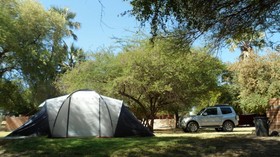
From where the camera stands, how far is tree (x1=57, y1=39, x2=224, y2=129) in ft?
75.5

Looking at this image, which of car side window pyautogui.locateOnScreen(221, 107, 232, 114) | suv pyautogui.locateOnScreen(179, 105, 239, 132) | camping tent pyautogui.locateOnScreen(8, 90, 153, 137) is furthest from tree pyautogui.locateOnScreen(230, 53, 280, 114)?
camping tent pyautogui.locateOnScreen(8, 90, 153, 137)

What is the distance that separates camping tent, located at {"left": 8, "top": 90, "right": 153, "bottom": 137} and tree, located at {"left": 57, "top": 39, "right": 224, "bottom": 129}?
20.9 ft

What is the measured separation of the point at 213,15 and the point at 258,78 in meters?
23.2

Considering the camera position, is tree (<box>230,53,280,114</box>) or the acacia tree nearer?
the acacia tree

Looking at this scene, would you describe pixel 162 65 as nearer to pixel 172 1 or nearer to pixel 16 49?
pixel 16 49

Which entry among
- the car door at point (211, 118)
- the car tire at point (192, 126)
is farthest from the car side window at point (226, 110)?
the car tire at point (192, 126)

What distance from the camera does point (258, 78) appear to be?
3219 centimetres

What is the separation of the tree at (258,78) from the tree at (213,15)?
21.2m

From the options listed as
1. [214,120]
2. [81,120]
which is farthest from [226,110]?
[81,120]

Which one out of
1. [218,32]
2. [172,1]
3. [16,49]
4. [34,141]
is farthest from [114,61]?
[172,1]

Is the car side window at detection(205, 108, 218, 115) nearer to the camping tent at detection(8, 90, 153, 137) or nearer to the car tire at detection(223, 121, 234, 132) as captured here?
the car tire at detection(223, 121, 234, 132)

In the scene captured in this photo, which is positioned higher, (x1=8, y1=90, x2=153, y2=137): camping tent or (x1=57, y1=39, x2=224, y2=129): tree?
(x1=57, y1=39, x2=224, y2=129): tree

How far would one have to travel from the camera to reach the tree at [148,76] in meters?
23.0

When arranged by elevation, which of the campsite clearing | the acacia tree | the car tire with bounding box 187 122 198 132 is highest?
the acacia tree
